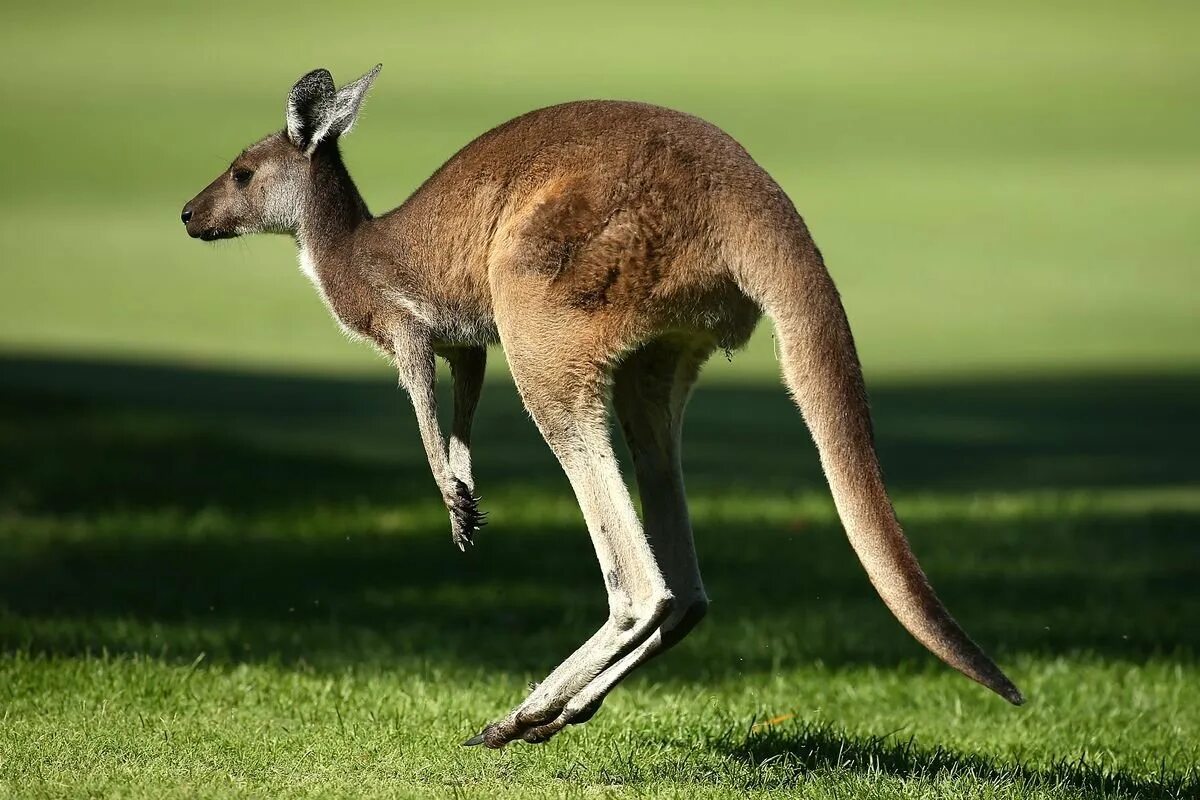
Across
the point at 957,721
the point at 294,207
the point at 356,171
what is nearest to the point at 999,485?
the point at 957,721

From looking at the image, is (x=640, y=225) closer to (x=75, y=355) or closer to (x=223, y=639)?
(x=223, y=639)

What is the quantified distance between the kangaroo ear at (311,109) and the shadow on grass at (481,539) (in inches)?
94.1

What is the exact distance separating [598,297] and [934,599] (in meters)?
1.31

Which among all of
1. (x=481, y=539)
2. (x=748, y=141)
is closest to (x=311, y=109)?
(x=481, y=539)

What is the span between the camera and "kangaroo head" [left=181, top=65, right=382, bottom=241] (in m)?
5.89

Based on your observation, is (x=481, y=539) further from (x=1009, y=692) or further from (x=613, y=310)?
(x=1009, y=692)

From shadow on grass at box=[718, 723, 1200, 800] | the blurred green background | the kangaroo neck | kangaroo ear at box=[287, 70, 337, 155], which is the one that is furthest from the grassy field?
kangaroo ear at box=[287, 70, 337, 155]

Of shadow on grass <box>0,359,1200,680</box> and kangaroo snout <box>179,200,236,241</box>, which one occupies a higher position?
kangaroo snout <box>179,200,236,241</box>

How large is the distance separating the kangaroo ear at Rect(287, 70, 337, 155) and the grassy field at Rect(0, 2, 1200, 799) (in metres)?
1.89

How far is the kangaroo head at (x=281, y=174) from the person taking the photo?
5.89m

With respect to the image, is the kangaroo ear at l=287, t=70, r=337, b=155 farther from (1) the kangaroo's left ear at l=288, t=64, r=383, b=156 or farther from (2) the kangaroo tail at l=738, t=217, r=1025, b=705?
(2) the kangaroo tail at l=738, t=217, r=1025, b=705

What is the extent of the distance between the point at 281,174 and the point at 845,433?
2.19 meters

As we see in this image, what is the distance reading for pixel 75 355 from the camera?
54.8ft

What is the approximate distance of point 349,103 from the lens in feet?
19.3
